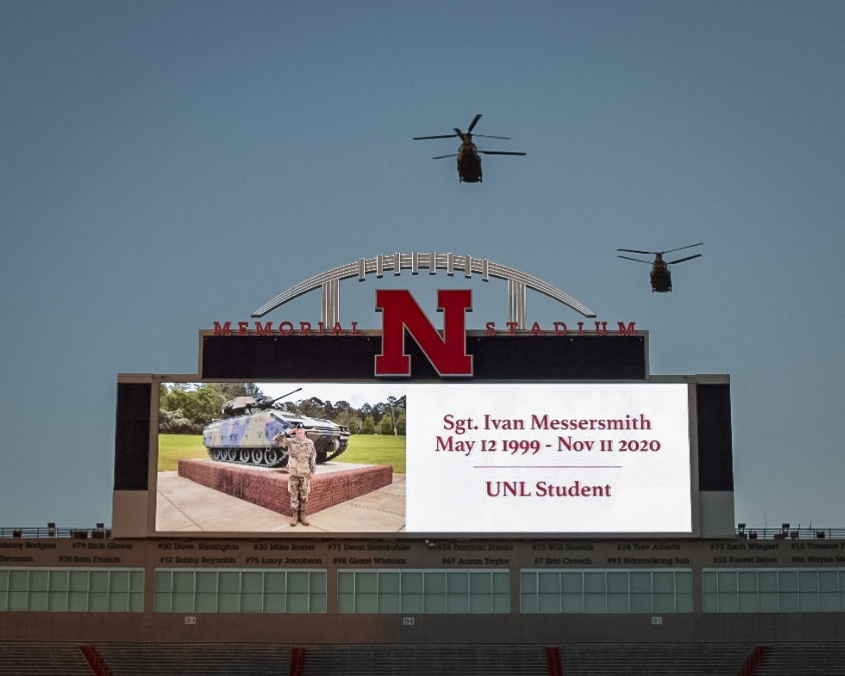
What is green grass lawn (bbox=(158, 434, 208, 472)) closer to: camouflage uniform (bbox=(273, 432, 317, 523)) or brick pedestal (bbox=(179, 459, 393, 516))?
brick pedestal (bbox=(179, 459, 393, 516))

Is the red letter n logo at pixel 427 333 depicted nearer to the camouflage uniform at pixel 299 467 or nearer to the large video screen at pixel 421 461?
the large video screen at pixel 421 461

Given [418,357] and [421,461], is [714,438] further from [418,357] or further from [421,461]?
[418,357]

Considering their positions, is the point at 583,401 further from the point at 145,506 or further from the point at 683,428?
the point at 145,506

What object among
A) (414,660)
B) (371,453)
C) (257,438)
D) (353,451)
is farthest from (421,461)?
(414,660)

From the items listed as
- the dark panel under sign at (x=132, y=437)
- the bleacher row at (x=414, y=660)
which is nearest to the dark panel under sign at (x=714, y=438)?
the bleacher row at (x=414, y=660)

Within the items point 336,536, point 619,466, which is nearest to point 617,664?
point 619,466
